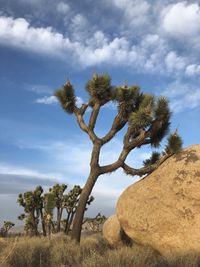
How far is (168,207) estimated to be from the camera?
11695 mm

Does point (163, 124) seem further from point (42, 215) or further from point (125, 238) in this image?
point (42, 215)

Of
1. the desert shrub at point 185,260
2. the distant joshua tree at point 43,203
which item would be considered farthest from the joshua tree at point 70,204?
the desert shrub at point 185,260

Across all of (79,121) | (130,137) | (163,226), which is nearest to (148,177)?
(163,226)

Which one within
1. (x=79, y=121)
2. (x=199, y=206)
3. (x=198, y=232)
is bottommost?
(x=198, y=232)

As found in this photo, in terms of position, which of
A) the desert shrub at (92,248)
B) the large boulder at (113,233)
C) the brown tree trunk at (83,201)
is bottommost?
the desert shrub at (92,248)

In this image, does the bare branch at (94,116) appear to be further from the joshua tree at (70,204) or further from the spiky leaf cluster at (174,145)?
the joshua tree at (70,204)

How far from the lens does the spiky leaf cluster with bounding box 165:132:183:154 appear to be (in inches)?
523

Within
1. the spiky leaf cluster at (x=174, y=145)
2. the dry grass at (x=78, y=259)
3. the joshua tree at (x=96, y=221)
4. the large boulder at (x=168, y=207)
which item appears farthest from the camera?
the joshua tree at (x=96, y=221)

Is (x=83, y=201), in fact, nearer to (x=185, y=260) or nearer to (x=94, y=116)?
(x=94, y=116)

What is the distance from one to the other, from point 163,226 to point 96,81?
666 cm

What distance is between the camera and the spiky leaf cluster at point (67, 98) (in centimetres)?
1647

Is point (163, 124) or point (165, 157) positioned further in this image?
point (163, 124)

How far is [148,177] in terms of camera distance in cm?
1302

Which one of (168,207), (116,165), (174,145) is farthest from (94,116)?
(168,207)
